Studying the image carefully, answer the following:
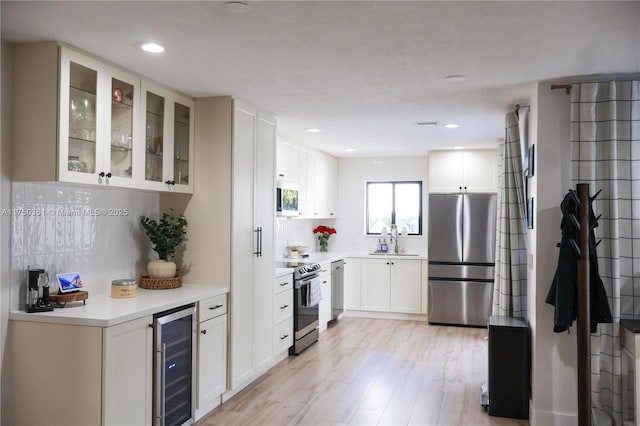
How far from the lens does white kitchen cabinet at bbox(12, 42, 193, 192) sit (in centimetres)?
287

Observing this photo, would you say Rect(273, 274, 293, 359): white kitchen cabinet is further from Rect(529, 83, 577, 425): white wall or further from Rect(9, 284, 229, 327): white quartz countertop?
Rect(529, 83, 577, 425): white wall

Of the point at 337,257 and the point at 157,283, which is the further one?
the point at 337,257

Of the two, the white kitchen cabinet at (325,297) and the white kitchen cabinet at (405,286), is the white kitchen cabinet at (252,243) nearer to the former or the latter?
the white kitchen cabinet at (325,297)

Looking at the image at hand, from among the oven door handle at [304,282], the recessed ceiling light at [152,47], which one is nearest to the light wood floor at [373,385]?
the oven door handle at [304,282]

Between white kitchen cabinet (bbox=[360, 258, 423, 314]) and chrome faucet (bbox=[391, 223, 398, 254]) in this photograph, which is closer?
white kitchen cabinet (bbox=[360, 258, 423, 314])

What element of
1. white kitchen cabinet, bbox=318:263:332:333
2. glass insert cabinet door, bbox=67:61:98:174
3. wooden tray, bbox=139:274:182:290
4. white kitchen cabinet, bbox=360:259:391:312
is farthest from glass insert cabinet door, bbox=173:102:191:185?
white kitchen cabinet, bbox=360:259:391:312

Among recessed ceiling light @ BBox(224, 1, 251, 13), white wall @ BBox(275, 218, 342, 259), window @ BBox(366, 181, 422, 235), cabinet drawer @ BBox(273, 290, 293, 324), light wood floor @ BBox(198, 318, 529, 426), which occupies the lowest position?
light wood floor @ BBox(198, 318, 529, 426)

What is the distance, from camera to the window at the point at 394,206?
7.99m

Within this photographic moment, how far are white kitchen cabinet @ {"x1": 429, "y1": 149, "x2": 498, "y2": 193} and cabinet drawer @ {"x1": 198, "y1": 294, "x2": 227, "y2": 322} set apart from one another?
13.2 feet

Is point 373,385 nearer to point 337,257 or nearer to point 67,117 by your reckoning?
point 337,257

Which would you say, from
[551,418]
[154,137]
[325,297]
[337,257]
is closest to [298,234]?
[337,257]

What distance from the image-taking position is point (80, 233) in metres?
3.45

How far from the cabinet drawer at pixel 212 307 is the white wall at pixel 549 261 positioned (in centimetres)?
231

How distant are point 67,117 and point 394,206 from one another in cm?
581
